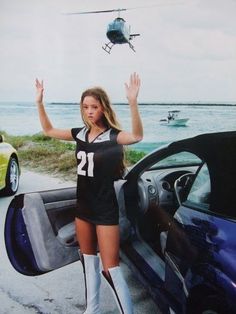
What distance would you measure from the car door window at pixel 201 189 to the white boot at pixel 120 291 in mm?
465

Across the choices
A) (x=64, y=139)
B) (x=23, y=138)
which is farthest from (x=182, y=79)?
(x=23, y=138)

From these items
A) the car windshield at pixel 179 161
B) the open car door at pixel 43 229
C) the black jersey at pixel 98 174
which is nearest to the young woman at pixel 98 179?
the black jersey at pixel 98 174

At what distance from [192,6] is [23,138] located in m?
0.97

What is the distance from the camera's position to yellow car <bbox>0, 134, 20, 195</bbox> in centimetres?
225

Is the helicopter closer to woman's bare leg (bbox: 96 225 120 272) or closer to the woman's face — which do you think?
the woman's face

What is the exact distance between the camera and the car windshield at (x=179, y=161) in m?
2.00

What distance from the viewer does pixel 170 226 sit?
1.99 m

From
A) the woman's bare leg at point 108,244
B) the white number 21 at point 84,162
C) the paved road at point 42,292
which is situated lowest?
the paved road at point 42,292

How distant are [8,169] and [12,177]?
0.05 m

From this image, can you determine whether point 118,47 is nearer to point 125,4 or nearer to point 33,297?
point 125,4

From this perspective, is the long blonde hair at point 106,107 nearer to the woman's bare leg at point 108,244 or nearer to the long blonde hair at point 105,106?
the long blonde hair at point 105,106

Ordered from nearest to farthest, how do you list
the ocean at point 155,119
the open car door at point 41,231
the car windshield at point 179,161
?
the ocean at point 155,119, the car windshield at point 179,161, the open car door at point 41,231

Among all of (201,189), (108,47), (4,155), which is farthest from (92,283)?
(108,47)

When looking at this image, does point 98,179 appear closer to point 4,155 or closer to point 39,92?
point 39,92
